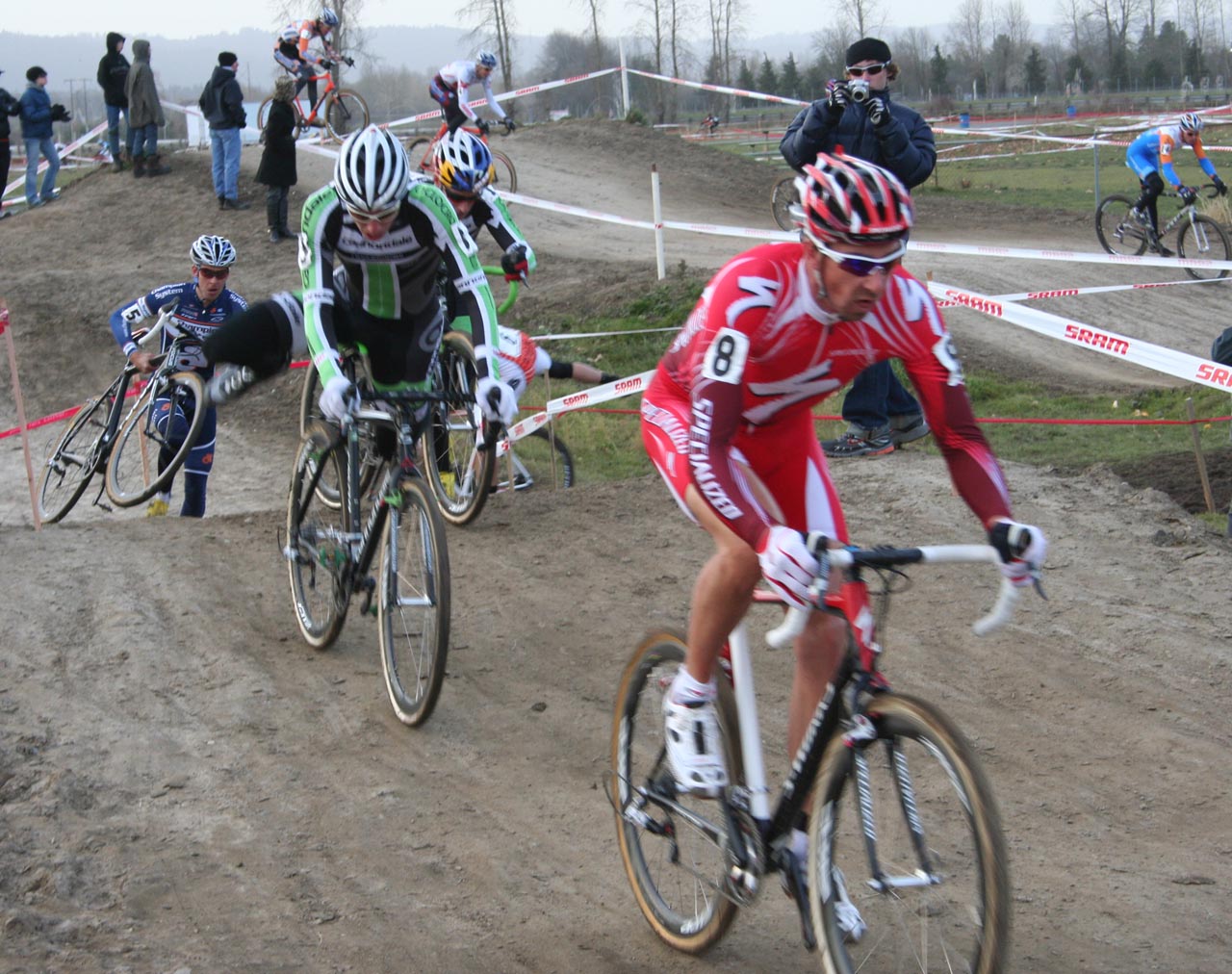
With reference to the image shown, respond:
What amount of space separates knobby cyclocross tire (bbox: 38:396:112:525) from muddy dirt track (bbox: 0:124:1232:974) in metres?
2.19

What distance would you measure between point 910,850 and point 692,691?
77 cm

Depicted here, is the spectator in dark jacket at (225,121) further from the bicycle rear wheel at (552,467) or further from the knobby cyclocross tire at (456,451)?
the knobby cyclocross tire at (456,451)

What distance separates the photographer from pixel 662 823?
13.1ft

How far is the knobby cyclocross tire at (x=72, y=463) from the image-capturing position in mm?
10258

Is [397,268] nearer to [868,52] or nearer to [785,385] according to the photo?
[785,385]

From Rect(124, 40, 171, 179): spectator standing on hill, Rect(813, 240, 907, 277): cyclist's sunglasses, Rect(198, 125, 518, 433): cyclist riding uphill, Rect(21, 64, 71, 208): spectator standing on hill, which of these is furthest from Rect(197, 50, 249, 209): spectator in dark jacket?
Rect(813, 240, 907, 277): cyclist's sunglasses

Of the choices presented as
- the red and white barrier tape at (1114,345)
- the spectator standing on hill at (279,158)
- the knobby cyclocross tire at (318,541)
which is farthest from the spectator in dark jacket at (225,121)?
the knobby cyclocross tire at (318,541)

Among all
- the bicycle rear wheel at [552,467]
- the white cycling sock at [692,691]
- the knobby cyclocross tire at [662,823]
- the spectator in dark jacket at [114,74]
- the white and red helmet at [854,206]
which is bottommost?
the bicycle rear wheel at [552,467]

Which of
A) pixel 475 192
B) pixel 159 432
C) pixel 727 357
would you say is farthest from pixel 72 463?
pixel 727 357

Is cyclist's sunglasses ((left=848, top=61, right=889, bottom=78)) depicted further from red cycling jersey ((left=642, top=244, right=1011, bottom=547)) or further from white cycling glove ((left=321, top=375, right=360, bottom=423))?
red cycling jersey ((left=642, top=244, right=1011, bottom=547))

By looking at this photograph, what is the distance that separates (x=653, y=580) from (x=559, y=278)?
10340mm

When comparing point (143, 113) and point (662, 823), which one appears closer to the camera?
point (662, 823)

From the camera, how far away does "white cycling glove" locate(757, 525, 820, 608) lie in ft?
9.87

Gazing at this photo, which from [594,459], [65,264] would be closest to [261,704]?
[594,459]
